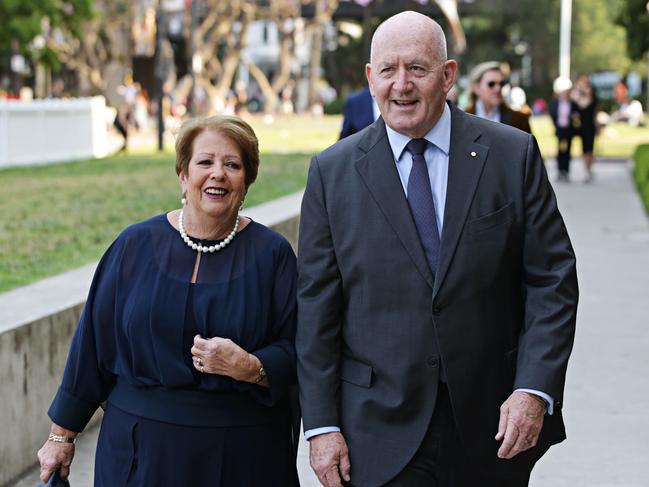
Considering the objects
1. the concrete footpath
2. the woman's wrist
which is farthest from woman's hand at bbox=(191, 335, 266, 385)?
the concrete footpath

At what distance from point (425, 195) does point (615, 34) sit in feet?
280

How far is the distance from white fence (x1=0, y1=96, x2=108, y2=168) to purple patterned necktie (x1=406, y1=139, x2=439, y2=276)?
21.4 m

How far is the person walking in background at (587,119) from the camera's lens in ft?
77.5

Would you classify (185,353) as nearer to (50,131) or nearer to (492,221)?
(492,221)

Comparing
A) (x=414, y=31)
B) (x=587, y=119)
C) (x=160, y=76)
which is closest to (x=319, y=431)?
(x=414, y=31)

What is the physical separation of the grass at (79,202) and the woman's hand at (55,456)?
4.29 m

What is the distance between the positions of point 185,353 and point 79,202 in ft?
36.8

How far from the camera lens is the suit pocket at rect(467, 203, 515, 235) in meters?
3.48

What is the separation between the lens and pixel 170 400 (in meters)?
3.69

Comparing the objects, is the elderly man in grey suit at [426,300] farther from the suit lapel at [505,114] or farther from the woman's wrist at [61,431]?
the suit lapel at [505,114]

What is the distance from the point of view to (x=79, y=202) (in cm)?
1463

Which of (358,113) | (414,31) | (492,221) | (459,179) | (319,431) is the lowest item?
(319,431)

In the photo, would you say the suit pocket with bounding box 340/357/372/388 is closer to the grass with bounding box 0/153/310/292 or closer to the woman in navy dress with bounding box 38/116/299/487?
the woman in navy dress with bounding box 38/116/299/487

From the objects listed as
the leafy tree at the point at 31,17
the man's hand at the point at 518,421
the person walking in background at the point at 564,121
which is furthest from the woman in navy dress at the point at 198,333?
the leafy tree at the point at 31,17
